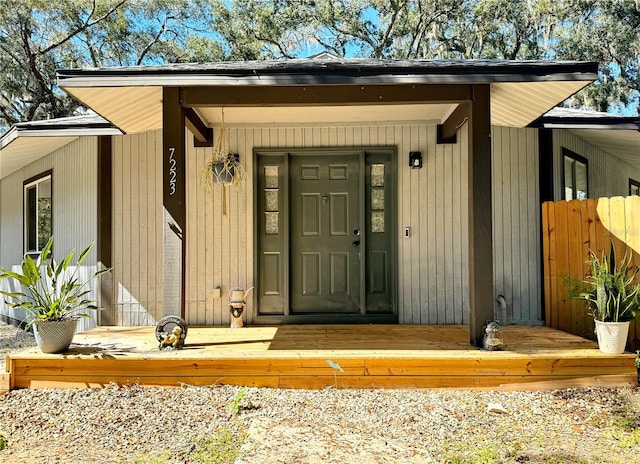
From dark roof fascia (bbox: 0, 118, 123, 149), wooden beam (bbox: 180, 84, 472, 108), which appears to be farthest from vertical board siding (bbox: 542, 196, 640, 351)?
dark roof fascia (bbox: 0, 118, 123, 149)

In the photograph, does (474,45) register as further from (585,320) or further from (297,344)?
(297,344)

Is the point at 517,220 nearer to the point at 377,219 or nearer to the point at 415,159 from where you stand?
the point at 415,159

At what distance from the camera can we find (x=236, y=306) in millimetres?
4930

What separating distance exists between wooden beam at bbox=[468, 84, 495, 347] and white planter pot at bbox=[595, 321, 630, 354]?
807mm

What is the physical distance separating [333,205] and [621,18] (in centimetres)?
1161

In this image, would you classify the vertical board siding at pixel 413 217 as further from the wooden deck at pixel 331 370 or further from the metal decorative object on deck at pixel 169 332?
the wooden deck at pixel 331 370

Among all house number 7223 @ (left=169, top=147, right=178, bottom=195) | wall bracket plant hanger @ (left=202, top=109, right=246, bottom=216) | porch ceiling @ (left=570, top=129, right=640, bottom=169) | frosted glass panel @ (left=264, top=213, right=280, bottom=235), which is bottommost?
frosted glass panel @ (left=264, top=213, right=280, bottom=235)

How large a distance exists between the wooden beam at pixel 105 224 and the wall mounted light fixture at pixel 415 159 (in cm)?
331

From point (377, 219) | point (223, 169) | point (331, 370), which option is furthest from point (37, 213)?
point (331, 370)

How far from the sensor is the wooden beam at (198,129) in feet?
14.1

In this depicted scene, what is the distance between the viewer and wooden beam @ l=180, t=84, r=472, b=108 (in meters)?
3.74

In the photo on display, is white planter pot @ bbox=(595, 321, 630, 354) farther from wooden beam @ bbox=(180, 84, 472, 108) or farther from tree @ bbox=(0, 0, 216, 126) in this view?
tree @ bbox=(0, 0, 216, 126)

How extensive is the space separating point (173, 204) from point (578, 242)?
369cm

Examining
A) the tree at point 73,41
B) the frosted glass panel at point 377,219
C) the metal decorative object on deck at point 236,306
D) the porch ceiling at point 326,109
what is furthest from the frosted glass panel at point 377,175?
the tree at point 73,41
